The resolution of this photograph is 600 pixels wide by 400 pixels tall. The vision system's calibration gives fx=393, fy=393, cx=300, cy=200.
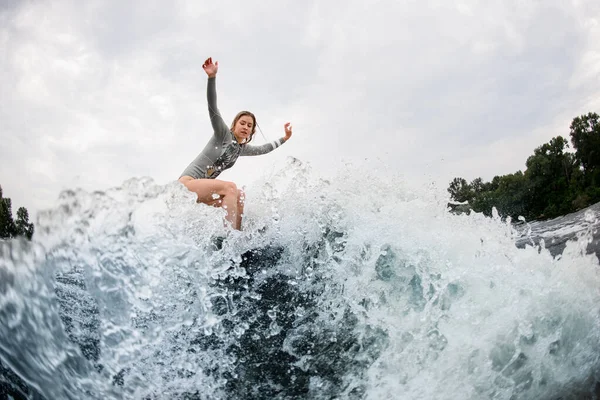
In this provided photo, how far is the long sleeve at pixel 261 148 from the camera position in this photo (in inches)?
183

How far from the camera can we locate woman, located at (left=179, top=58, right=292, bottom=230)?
3.91 metres

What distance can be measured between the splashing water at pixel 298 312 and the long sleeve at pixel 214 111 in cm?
110

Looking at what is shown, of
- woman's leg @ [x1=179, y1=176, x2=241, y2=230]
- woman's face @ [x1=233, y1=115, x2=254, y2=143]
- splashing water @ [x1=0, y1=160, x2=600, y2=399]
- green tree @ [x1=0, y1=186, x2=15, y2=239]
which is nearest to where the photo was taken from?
splashing water @ [x1=0, y1=160, x2=600, y2=399]

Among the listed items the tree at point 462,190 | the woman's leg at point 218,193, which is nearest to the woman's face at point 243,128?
the woman's leg at point 218,193

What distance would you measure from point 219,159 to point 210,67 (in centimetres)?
96

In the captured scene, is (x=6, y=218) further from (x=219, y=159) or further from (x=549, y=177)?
(x=549, y=177)

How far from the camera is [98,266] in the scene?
101 inches

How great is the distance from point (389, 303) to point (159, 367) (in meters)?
1.45

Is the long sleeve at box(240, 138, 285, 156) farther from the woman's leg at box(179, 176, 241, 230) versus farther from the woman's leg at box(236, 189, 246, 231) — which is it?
the woman's leg at box(179, 176, 241, 230)

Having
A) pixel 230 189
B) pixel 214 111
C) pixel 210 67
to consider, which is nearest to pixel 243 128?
pixel 214 111

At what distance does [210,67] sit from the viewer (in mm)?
4074

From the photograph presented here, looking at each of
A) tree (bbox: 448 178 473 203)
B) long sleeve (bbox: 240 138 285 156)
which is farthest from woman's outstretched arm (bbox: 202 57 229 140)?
tree (bbox: 448 178 473 203)

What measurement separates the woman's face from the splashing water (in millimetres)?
1337

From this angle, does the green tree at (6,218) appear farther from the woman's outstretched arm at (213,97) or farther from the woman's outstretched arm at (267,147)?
the woman's outstretched arm at (213,97)
